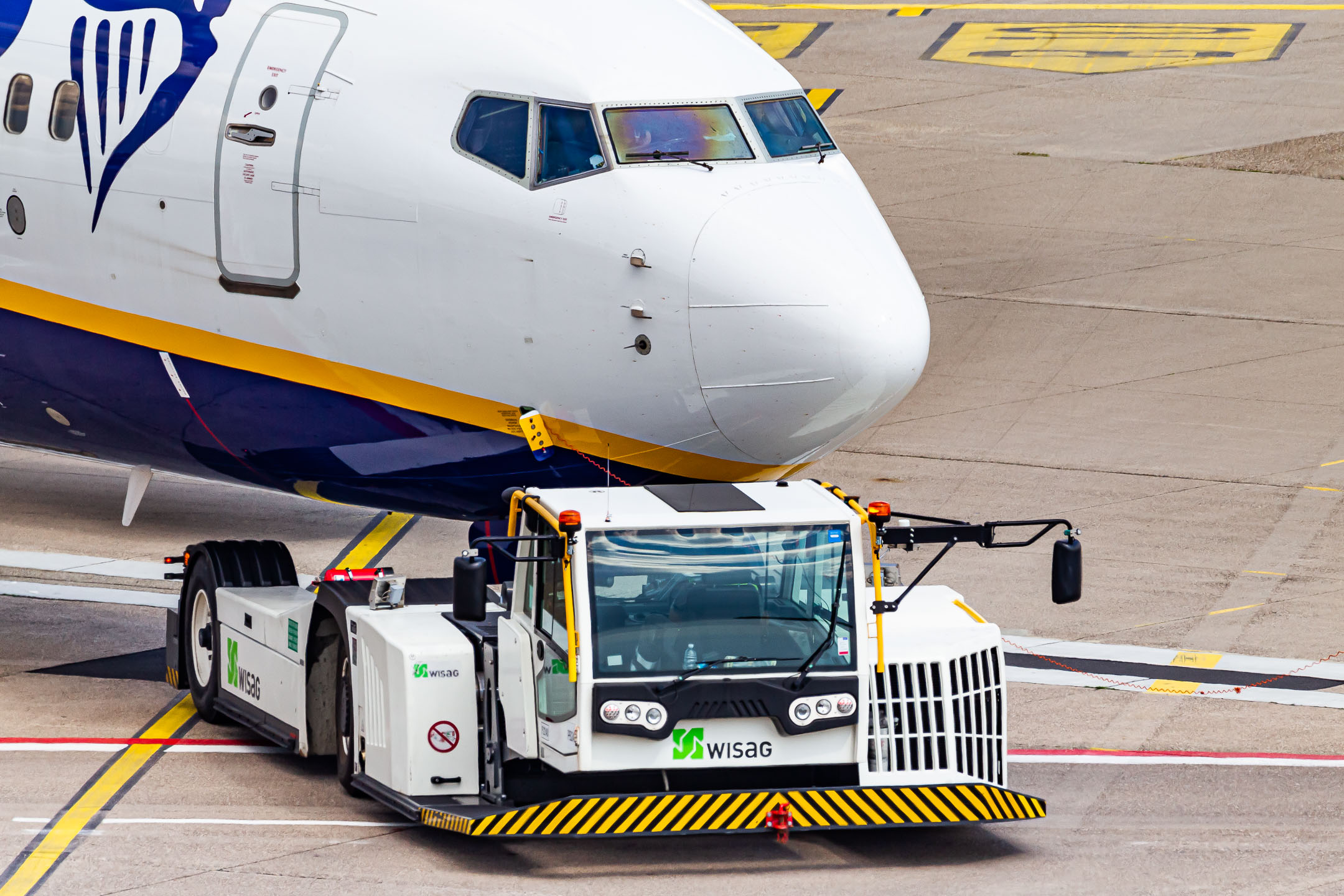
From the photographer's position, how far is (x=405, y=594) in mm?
16516

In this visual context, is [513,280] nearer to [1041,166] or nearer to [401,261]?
[401,261]

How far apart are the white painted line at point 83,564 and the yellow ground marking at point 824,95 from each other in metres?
24.1

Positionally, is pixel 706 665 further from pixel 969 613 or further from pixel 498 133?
pixel 498 133

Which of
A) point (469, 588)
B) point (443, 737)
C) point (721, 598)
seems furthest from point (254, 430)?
point (721, 598)

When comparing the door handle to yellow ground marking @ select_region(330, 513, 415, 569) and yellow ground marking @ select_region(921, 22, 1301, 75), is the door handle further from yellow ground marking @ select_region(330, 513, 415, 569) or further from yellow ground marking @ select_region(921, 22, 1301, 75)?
yellow ground marking @ select_region(921, 22, 1301, 75)

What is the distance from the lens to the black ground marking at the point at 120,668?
19.8 metres

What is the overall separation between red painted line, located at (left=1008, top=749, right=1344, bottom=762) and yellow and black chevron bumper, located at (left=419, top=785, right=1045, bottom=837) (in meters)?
3.41

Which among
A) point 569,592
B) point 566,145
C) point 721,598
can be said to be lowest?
point 721,598

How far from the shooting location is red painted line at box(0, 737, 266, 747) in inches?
691

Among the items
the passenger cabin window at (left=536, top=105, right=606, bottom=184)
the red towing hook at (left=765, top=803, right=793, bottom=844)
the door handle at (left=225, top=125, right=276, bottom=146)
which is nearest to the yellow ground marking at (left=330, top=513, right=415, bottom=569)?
the door handle at (left=225, top=125, right=276, bottom=146)

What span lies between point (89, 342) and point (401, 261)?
3.24 m

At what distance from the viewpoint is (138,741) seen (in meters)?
17.7

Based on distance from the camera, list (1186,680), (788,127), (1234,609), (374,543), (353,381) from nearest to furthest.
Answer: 1. (788,127)
2. (353,381)
3. (1186,680)
4. (1234,609)
5. (374,543)

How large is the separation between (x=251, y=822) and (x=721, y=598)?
415 centimetres
